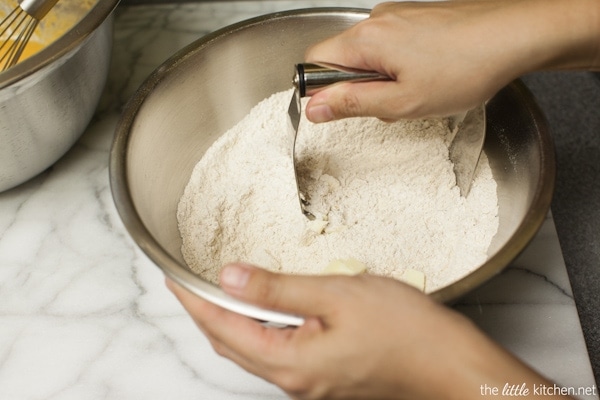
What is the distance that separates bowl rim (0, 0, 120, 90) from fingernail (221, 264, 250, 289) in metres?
0.33

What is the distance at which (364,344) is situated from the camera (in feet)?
1.57

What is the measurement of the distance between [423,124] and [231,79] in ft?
0.89

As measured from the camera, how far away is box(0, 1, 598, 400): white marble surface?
2.19 ft

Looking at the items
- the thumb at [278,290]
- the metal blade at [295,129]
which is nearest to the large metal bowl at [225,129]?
the thumb at [278,290]

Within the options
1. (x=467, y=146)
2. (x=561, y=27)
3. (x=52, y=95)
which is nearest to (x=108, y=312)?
(x=52, y=95)

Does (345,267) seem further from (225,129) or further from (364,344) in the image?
(225,129)

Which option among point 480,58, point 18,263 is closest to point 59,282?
point 18,263

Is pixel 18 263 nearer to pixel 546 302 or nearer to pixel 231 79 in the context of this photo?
pixel 231 79

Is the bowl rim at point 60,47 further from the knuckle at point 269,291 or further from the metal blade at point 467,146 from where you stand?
the metal blade at point 467,146

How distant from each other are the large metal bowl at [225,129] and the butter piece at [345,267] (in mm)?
133

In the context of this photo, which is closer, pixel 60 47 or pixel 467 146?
pixel 60 47

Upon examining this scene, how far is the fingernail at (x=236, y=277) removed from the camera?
0.50 m

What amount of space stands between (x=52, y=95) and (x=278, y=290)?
407 mm

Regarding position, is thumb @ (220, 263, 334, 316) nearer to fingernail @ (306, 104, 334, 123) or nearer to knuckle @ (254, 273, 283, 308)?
knuckle @ (254, 273, 283, 308)
